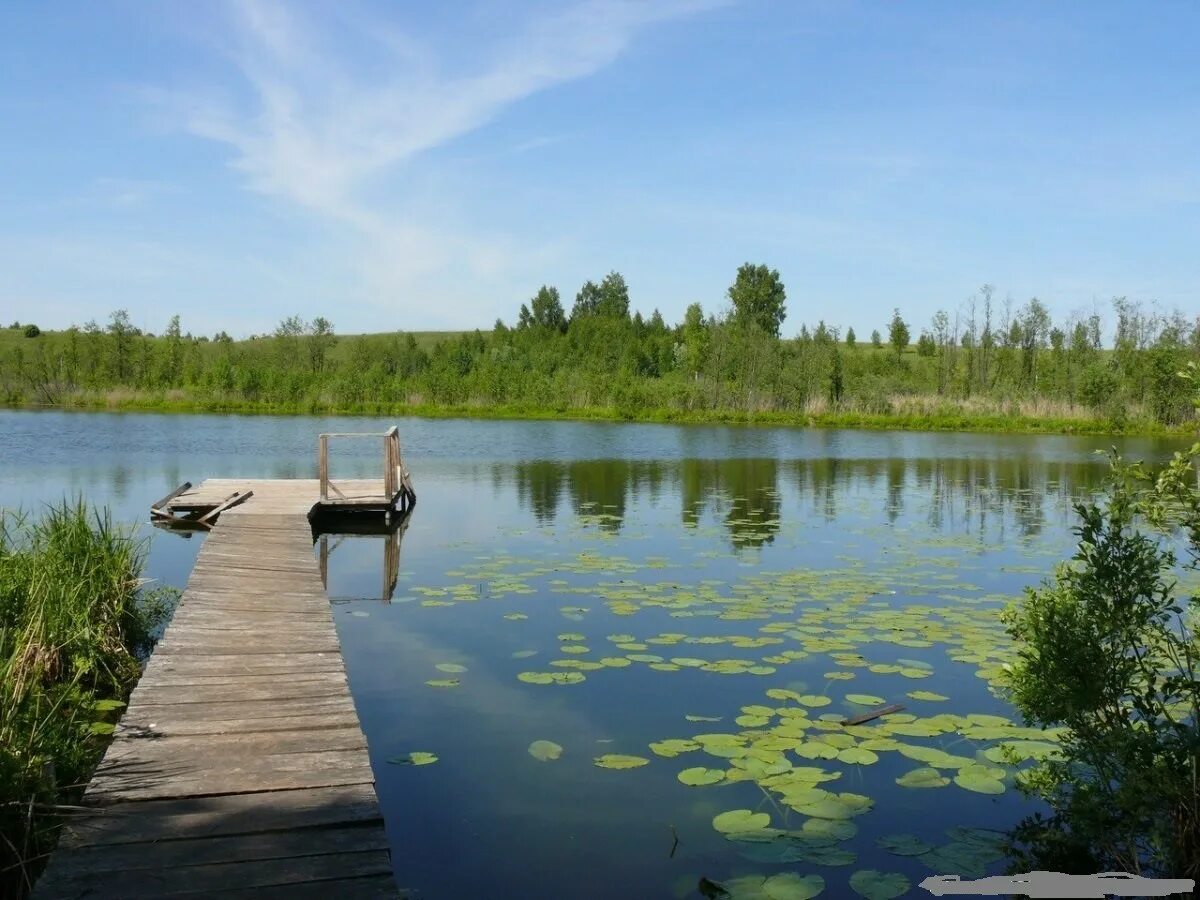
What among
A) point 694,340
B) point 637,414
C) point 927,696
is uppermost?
point 694,340

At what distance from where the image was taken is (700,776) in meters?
5.14

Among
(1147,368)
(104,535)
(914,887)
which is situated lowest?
(914,887)

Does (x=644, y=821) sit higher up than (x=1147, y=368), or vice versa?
(x=1147, y=368)

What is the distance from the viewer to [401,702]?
6.46 metres

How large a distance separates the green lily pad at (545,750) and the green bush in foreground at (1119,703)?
2401mm

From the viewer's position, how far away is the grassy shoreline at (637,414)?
129 ft

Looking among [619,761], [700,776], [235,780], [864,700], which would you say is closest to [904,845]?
[700,776]

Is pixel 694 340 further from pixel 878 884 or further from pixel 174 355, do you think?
pixel 878 884

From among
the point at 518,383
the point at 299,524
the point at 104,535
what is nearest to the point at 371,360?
the point at 518,383

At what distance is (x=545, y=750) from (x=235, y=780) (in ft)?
6.52

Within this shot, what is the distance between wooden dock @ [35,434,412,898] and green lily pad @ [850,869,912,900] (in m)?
1.99

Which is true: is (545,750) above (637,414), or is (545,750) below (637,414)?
below

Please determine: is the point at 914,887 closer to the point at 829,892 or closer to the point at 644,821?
the point at 829,892

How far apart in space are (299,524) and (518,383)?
116 feet
